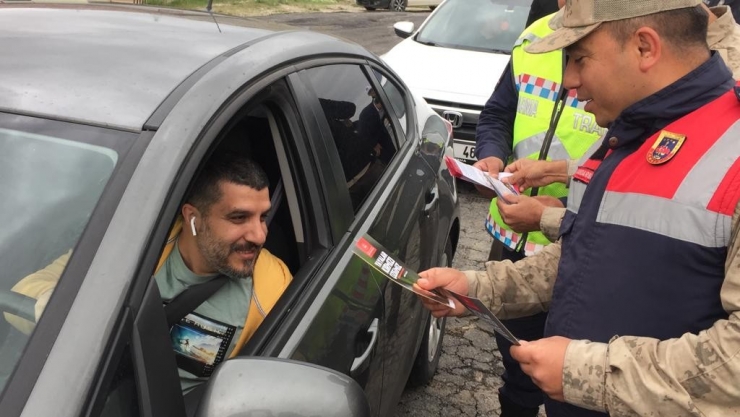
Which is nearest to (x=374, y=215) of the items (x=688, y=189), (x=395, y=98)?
(x=395, y=98)

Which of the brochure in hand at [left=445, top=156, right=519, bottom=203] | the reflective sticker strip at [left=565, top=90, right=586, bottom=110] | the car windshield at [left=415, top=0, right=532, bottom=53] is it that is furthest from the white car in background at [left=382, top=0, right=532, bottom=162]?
the brochure in hand at [left=445, top=156, right=519, bottom=203]

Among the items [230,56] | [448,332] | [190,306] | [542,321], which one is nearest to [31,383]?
[190,306]

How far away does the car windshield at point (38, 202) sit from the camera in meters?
1.11

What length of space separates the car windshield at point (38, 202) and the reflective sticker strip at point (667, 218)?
969mm

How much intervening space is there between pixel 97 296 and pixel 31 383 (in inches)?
6.0

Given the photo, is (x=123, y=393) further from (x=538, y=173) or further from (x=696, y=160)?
(x=538, y=173)

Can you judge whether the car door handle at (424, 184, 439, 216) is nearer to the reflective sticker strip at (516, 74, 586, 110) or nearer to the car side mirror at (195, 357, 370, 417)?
the reflective sticker strip at (516, 74, 586, 110)

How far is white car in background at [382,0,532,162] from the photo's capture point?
17.3ft

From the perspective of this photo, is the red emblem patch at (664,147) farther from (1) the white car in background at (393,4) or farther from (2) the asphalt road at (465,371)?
(1) the white car in background at (393,4)

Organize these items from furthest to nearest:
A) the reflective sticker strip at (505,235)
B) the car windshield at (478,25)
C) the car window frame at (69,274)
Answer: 1. the car windshield at (478,25)
2. the reflective sticker strip at (505,235)
3. the car window frame at (69,274)

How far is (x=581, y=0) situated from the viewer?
137cm

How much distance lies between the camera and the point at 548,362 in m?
1.33

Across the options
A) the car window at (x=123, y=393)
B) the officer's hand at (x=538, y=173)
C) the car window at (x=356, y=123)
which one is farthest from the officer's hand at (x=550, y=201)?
the car window at (x=123, y=393)

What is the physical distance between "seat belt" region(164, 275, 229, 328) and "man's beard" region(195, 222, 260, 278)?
1.6 inches
